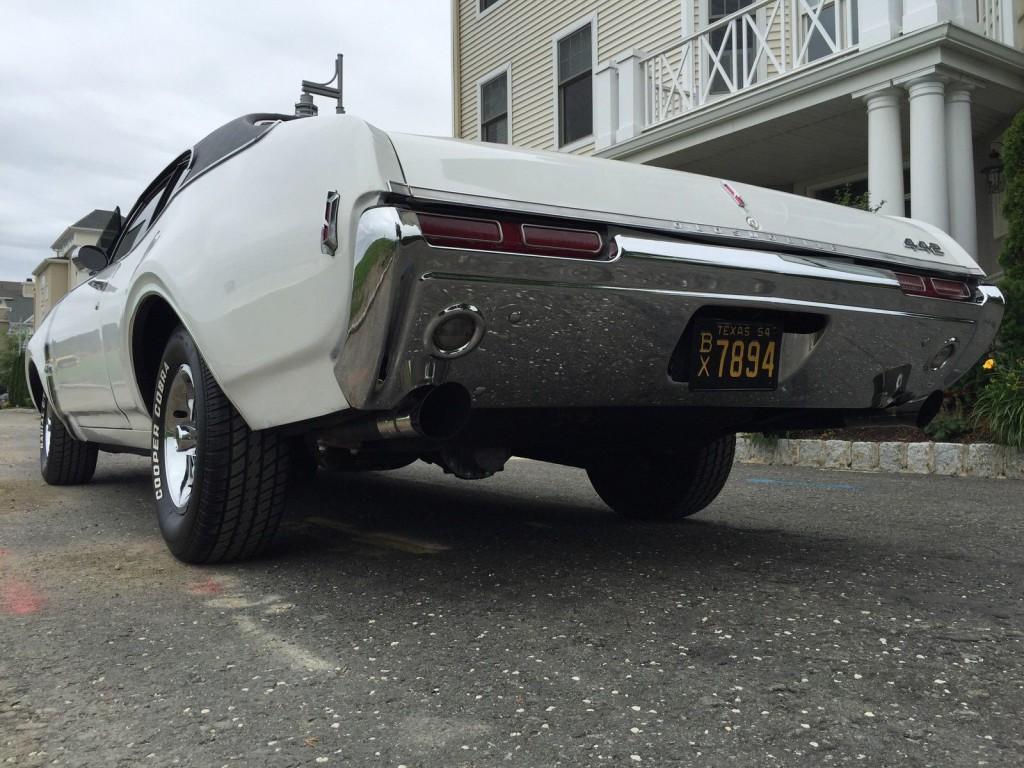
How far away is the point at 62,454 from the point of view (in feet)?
17.4

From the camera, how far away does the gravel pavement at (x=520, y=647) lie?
5.16ft

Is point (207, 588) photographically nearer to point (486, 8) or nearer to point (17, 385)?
point (486, 8)

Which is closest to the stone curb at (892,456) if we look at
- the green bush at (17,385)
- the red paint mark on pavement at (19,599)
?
the red paint mark on pavement at (19,599)

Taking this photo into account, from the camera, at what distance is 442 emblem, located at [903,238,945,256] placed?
2.96 metres

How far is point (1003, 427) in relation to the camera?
20.4 ft

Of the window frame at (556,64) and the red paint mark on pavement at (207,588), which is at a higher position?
the window frame at (556,64)

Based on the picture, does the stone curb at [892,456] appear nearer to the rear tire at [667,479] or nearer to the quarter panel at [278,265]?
the rear tire at [667,479]

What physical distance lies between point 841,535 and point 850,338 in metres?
1.18

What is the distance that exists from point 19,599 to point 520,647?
1.55 meters

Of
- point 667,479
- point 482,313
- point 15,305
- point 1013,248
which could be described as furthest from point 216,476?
point 15,305

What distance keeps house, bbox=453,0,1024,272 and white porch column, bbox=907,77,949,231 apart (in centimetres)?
1

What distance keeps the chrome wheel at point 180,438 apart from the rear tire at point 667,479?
5.50ft

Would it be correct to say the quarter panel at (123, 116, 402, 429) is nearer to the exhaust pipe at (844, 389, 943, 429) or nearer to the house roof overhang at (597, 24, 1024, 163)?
the exhaust pipe at (844, 389, 943, 429)

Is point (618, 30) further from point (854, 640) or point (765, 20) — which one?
point (854, 640)
